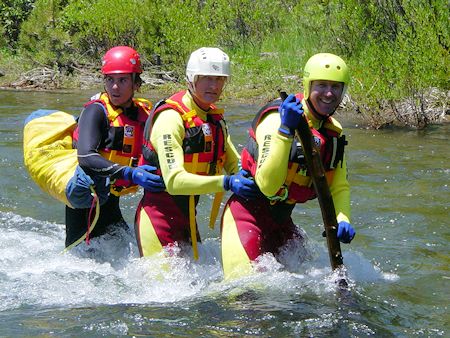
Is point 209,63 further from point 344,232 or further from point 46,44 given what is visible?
point 46,44

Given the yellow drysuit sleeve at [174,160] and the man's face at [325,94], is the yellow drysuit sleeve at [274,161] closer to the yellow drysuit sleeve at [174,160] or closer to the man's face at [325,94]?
the man's face at [325,94]

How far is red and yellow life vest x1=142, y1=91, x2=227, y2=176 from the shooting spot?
17.1 ft

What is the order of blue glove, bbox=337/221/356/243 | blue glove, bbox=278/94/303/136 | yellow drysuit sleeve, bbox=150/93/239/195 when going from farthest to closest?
yellow drysuit sleeve, bbox=150/93/239/195
blue glove, bbox=337/221/356/243
blue glove, bbox=278/94/303/136

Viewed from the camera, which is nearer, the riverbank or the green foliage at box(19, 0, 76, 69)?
the riverbank

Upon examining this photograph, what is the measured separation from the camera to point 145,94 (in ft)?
65.1

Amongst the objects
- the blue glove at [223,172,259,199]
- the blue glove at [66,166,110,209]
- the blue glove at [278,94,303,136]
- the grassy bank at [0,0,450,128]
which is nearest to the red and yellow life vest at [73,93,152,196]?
the blue glove at [66,166,110,209]

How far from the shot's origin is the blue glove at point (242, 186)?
15.9 feet

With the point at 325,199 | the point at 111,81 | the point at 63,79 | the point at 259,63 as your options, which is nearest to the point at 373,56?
the point at 259,63

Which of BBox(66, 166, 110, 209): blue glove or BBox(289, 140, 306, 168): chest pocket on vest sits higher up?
BBox(289, 140, 306, 168): chest pocket on vest

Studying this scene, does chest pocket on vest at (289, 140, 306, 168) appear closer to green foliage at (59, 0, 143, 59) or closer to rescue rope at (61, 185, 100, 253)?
rescue rope at (61, 185, 100, 253)

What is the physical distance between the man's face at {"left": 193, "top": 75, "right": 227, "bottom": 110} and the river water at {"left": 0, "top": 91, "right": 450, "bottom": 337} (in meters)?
1.12

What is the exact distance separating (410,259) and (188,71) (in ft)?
8.87

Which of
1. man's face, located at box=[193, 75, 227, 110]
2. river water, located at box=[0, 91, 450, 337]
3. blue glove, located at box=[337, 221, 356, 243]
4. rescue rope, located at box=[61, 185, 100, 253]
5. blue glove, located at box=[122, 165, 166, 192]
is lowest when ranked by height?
river water, located at box=[0, 91, 450, 337]

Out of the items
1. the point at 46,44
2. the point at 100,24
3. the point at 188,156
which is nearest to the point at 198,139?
the point at 188,156
